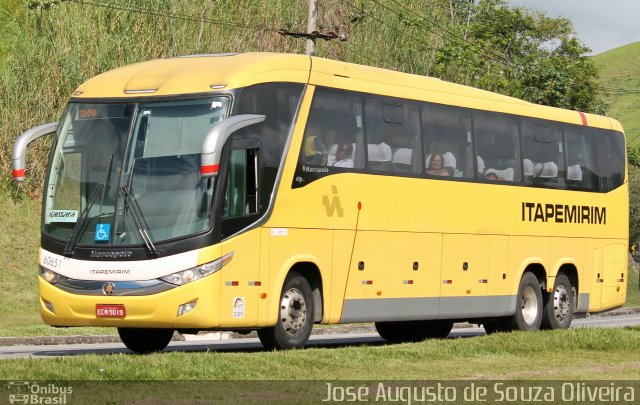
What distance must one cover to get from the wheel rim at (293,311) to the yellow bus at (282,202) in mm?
24

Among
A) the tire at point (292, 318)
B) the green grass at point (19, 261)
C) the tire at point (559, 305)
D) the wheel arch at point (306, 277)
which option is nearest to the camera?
the wheel arch at point (306, 277)

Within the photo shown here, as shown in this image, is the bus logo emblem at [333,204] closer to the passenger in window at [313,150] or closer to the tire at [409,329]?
the passenger in window at [313,150]

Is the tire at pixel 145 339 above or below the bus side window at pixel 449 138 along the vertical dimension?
below

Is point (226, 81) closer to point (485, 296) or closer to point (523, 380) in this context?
point (523, 380)

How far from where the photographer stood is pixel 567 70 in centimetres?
6706

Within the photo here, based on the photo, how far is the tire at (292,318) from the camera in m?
18.0

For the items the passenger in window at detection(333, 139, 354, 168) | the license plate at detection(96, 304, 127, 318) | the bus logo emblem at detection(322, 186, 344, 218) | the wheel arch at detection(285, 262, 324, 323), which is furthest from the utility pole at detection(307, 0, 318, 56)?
the license plate at detection(96, 304, 127, 318)

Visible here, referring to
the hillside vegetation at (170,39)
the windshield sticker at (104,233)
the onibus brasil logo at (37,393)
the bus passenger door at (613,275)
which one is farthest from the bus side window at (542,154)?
the hillside vegetation at (170,39)

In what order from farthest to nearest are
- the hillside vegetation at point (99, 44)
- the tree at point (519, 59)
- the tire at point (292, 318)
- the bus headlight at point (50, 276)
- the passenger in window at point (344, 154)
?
the tree at point (519, 59)
the hillside vegetation at point (99, 44)
the passenger in window at point (344, 154)
the tire at point (292, 318)
the bus headlight at point (50, 276)

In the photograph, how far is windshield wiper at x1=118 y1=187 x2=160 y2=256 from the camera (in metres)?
16.7

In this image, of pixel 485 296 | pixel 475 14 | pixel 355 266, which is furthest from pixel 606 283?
pixel 475 14

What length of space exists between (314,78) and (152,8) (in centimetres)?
2174

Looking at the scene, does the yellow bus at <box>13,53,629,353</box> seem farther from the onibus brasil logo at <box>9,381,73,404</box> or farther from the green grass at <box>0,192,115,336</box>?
the green grass at <box>0,192,115,336</box>

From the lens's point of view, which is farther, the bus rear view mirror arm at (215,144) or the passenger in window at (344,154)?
the passenger in window at (344,154)
